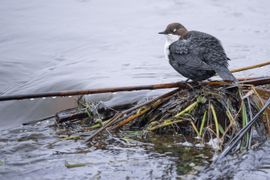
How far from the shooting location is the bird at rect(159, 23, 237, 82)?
514 centimetres

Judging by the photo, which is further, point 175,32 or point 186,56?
point 175,32

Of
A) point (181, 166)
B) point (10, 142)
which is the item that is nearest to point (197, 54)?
point (181, 166)

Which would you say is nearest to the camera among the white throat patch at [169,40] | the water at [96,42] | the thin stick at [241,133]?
the thin stick at [241,133]

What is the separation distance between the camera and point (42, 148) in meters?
4.82

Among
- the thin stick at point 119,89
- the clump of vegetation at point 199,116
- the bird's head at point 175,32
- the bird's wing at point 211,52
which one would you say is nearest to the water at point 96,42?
the thin stick at point 119,89

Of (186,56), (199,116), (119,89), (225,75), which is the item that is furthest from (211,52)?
(119,89)

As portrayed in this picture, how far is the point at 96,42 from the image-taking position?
9.54 meters

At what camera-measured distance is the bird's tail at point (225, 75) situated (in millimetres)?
4805

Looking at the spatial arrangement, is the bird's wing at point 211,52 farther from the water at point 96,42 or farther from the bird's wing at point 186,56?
the water at point 96,42

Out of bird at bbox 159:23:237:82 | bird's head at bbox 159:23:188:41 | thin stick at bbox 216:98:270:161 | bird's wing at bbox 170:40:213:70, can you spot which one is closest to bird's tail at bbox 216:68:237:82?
bird at bbox 159:23:237:82

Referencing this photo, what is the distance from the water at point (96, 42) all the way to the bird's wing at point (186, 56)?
1387 mm

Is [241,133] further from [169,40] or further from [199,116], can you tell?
[169,40]

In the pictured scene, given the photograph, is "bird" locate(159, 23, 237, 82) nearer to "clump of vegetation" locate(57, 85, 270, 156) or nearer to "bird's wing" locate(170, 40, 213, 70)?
"bird's wing" locate(170, 40, 213, 70)

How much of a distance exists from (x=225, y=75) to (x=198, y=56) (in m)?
0.49
